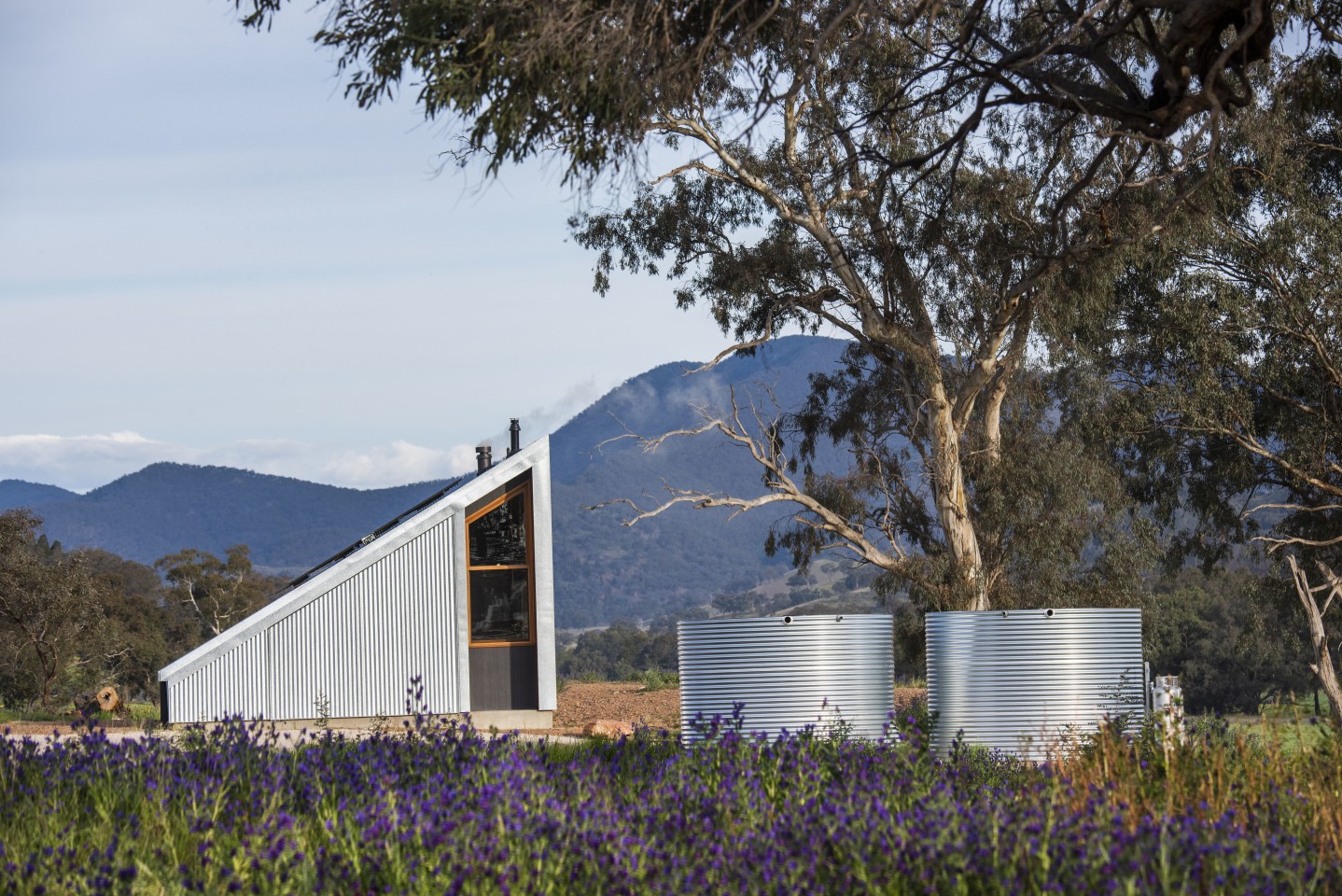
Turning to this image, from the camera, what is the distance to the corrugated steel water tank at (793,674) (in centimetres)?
783

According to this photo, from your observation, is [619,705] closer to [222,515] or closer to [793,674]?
[793,674]

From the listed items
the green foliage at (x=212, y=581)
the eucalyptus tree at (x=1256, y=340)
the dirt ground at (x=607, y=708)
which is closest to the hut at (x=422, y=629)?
the dirt ground at (x=607, y=708)

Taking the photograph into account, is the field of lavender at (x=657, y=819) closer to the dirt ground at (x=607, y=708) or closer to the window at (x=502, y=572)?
the dirt ground at (x=607, y=708)

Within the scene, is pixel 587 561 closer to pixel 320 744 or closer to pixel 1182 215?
pixel 1182 215

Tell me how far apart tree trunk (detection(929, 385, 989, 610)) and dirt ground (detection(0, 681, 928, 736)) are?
2.12 meters

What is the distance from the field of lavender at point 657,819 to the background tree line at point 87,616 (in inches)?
737

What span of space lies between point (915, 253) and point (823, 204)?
5.10 ft

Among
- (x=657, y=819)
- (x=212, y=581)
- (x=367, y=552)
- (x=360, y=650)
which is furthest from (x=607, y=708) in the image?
(x=212, y=581)

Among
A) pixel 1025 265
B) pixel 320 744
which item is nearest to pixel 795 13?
pixel 320 744

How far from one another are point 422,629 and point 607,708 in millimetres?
3276

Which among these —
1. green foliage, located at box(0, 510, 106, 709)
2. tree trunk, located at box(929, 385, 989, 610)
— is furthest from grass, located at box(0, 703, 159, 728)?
tree trunk, located at box(929, 385, 989, 610)

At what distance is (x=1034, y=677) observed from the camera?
26.3 ft

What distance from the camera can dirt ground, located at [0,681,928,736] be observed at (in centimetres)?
1563

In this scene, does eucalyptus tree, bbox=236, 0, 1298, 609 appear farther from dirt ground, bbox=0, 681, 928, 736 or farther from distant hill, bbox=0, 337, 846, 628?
distant hill, bbox=0, 337, 846, 628
